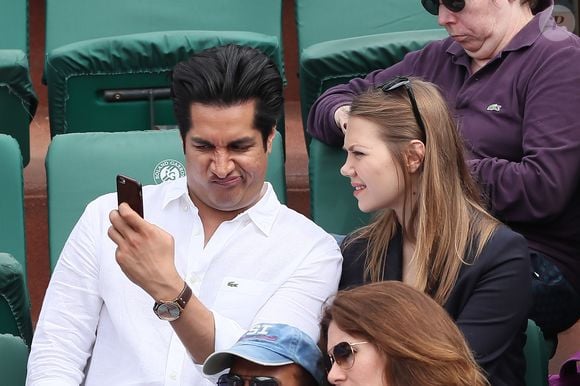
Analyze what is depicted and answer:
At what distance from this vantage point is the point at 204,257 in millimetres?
2111

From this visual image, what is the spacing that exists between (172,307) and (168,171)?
70 cm

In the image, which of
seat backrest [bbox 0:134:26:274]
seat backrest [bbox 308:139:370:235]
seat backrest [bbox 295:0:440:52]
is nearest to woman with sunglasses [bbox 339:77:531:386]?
seat backrest [bbox 308:139:370:235]

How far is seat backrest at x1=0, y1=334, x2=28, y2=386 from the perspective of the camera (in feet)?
6.61

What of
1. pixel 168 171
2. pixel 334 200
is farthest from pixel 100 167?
pixel 334 200

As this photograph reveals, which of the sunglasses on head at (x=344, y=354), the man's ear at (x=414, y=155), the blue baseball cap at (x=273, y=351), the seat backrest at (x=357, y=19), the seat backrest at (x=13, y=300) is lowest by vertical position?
the seat backrest at (x=13, y=300)

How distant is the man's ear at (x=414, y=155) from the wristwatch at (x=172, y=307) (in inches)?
19.5

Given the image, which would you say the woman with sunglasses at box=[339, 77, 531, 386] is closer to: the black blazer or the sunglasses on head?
the black blazer

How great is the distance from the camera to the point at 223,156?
6.88ft

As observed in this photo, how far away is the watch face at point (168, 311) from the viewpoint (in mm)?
1844

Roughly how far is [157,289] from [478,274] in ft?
1.75

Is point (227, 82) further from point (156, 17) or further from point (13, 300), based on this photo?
point (156, 17)

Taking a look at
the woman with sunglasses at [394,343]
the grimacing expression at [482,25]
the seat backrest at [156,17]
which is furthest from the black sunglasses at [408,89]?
the seat backrest at [156,17]

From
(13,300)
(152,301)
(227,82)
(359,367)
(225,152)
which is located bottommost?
(13,300)

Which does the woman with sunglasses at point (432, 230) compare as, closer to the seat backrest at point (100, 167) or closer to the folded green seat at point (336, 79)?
the folded green seat at point (336, 79)
